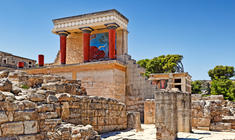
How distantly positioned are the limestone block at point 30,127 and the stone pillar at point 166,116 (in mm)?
4180

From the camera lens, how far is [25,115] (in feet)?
23.0

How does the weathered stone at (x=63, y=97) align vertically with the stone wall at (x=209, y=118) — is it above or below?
above

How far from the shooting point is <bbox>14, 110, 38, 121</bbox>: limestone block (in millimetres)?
6857

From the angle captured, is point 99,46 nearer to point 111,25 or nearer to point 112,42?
point 112,42

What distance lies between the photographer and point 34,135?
6.98 m

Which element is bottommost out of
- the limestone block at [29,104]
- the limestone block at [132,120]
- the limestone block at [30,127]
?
the limestone block at [132,120]

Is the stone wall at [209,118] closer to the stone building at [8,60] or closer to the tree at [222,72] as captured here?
the stone building at [8,60]

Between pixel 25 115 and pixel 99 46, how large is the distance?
534 inches

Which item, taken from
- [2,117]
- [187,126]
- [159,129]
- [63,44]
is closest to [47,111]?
[2,117]

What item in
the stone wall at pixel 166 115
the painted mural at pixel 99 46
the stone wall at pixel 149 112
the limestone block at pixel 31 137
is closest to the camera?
the limestone block at pixel 31 137

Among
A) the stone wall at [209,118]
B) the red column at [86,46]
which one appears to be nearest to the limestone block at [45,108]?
the stone wall at [209,118]

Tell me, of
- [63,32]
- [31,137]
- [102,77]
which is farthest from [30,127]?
[63,32]

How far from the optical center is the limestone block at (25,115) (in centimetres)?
686

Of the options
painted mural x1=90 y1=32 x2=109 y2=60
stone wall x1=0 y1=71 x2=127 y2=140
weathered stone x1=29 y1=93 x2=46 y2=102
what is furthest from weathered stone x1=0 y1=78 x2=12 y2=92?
painted mural x1=90 y1=32 x2=109 y2=60
